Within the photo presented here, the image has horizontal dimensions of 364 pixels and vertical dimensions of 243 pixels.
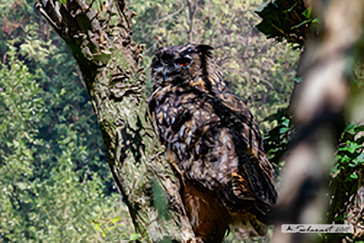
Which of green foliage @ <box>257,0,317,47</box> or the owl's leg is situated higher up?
green foliage @ <box>257,0,317,47</box>

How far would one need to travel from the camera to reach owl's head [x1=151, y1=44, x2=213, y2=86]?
2.92 meters

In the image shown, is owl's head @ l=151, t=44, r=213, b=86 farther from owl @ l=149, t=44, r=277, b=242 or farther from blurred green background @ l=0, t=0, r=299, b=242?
blurred green background @ l=0, t=0, r=299, b=242

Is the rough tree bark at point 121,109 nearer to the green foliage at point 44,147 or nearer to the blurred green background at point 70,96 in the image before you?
the green foliage at point 44,147

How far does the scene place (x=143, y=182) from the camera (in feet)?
5.27

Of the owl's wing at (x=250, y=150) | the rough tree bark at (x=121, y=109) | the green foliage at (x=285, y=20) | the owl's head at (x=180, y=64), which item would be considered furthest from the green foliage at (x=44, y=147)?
the rough tree bark at (x=121, y=109)

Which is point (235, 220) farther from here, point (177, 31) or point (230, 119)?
point (177, 31)

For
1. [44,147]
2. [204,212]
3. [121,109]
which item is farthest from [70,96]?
[121,109]

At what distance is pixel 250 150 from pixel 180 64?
2.25 feet

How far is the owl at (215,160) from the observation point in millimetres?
2459

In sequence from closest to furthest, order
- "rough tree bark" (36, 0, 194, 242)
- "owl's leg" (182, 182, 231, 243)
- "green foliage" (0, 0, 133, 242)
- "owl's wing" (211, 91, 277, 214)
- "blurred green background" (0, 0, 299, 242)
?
"rough tree bark" (36, 0, 194, 242)
"owl's wing" (211, 91, 277, 214)
"owl's leg" (182, 182, 231, 243)
"green foliage" (0, 0, 133, 242)
"blurred green background" (0, 0, 299, 242)

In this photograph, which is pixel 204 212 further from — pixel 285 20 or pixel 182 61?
pixel 285 20

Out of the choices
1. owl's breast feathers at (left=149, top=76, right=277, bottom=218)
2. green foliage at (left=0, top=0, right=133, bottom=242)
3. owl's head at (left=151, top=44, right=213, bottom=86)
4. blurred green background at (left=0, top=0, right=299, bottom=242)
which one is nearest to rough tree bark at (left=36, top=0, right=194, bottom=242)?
owl's breast feathers at (left=149, top=76, right=277, bottom=218)

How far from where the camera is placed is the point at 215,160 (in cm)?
254

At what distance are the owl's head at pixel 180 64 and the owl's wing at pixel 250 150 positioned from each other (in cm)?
26
